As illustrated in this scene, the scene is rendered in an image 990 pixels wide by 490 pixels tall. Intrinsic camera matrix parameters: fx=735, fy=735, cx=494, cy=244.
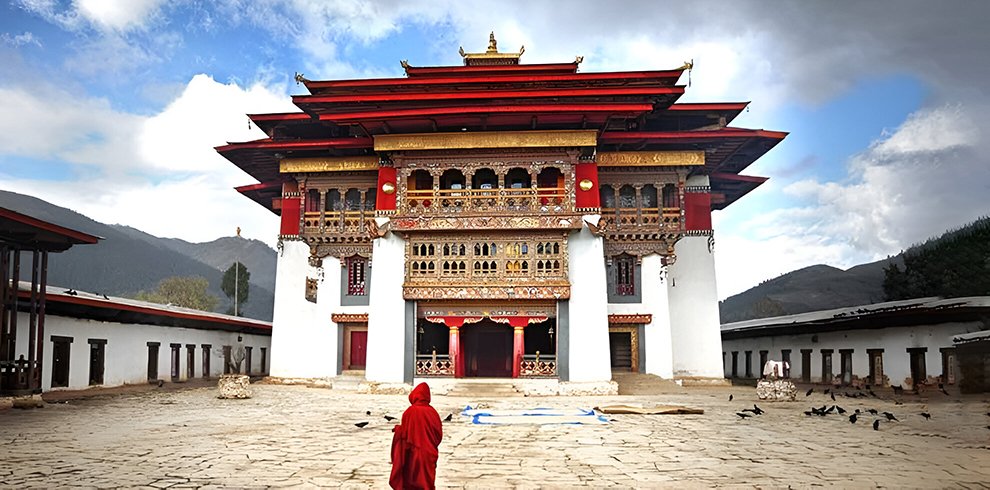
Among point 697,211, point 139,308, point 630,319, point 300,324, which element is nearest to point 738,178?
point 697,211

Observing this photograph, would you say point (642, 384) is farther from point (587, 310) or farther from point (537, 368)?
point (537, 368)

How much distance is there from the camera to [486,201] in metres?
25.2

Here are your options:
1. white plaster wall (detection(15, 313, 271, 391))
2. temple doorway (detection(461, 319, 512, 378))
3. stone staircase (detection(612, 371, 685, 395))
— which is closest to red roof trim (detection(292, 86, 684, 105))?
temple doorway (detection(461, 319, 512, 378))

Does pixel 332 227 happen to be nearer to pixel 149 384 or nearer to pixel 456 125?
pixel 456 125

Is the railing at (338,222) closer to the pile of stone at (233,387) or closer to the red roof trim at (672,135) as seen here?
the pile of stone at (233,387)

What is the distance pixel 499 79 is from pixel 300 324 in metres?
12.1

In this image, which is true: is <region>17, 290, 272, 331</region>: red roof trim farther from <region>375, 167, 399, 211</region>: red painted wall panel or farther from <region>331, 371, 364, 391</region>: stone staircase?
<region>375, 167, 399, 211</region>: red painted wall panel

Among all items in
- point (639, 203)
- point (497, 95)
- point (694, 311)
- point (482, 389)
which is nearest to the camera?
point (482, 389)

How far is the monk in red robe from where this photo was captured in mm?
7129

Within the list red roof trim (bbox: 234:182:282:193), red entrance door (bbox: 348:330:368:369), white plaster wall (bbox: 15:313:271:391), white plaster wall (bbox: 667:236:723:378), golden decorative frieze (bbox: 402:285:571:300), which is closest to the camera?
white plaster wall (bbox: 15:313:271:391)

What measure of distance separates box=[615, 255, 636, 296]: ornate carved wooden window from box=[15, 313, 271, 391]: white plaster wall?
59.5ft

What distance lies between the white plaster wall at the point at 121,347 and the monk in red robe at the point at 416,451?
1905 centimetres

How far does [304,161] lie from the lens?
92.8 ft

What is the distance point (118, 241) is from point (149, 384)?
120402 mm
